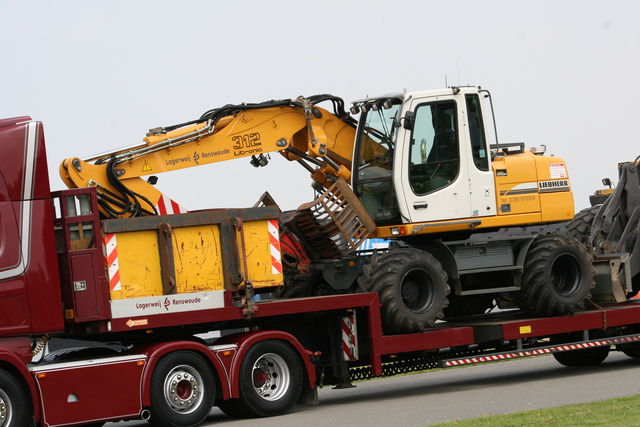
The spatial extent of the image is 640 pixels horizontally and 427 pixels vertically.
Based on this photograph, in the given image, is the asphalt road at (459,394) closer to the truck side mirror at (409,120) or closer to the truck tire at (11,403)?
the truck tire at (11,403)

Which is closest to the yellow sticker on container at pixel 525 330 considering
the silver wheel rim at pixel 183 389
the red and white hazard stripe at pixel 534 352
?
the red and white hazard stripe at pixel 534 352

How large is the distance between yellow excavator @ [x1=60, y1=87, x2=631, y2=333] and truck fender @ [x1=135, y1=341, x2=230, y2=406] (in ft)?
6.95

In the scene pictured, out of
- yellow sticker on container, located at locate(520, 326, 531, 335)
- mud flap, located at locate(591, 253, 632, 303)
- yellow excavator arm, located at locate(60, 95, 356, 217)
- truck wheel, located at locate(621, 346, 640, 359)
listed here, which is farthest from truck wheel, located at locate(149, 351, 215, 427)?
truck wheel, located at locate(621, 346, 640, 359)

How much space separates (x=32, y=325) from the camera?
1186cm

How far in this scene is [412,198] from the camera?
15203mm

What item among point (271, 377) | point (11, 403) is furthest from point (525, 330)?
point (11, 403)

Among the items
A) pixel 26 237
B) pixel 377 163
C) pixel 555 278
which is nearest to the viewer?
pixel 26 237

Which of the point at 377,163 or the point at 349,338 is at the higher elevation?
the point at 377,163

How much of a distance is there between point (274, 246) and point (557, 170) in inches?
212

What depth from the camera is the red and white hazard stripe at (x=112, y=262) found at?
12.3 m

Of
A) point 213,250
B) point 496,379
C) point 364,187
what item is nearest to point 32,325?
point 213,250

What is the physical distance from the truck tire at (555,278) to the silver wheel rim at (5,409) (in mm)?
8349

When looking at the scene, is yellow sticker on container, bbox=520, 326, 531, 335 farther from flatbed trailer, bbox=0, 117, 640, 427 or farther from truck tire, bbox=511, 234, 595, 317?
flatbed trailer, bbox=0, 117, 640, 427

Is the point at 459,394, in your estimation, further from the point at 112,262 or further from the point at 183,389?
the point at 112,262
